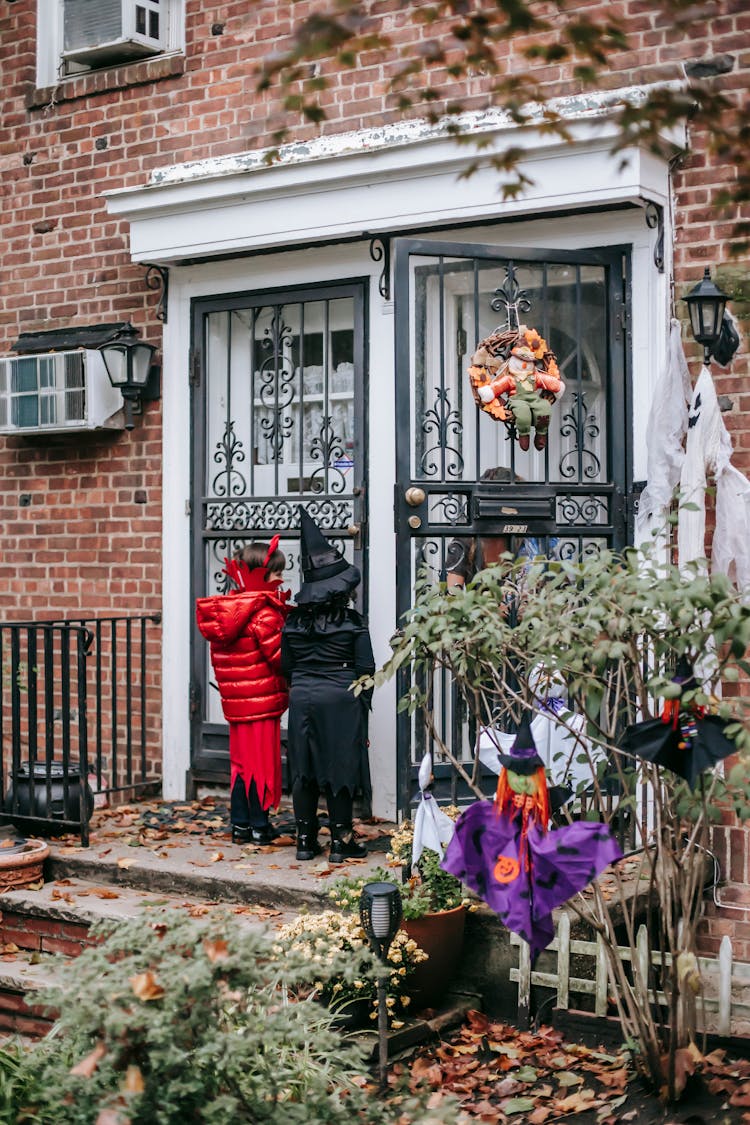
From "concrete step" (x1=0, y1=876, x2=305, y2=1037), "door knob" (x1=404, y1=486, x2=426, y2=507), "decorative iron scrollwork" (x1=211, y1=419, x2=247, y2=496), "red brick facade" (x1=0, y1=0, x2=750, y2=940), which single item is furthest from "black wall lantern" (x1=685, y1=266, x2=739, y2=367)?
"concrete step" (x1=0, y1=876, x2=305, y2=1037)

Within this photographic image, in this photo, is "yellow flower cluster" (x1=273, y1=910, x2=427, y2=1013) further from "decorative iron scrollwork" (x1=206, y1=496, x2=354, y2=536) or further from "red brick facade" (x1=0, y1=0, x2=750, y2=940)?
"red brick facade" (x1=0, y1=0, x2=750, y2=940)

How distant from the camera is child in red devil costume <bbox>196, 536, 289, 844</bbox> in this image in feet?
20.6

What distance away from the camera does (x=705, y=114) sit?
311 centimetres

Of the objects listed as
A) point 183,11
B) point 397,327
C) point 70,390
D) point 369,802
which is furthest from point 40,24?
point 369,802

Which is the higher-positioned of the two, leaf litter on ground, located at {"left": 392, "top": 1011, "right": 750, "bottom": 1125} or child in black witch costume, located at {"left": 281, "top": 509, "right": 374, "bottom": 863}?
child in black witch costume, located at {"left": 281, "top": 509, "right": 374, "bottom": 863}

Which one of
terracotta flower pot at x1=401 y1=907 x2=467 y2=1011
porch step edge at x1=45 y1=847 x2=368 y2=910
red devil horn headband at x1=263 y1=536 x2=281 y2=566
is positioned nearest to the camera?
terracotta flower pot at x1=401 y1=907 x2=467 y2=1011

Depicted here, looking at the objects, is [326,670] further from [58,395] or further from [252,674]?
[58,395]

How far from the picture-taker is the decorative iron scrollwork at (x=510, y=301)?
588cm

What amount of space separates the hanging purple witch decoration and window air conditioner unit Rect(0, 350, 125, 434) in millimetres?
4158

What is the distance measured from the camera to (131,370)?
7.36m

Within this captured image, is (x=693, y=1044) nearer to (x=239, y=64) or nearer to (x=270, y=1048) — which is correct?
(x=270, y=1048)

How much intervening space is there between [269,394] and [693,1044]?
13.7ft

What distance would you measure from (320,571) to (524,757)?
6.96 feet

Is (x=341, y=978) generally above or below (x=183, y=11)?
below
